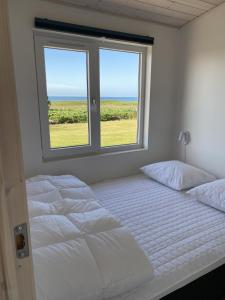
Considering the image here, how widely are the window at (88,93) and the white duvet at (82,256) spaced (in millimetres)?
1085

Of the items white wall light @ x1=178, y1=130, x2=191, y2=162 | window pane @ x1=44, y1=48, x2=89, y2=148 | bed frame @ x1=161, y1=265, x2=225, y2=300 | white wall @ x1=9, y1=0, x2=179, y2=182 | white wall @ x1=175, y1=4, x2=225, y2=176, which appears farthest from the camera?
white wall light @ x1=178, y1=130, x2=191, y2=162

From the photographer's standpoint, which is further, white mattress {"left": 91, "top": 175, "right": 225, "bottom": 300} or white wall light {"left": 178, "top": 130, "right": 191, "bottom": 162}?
white wall light {"left": 178, "top": 130, "right": 191, "bottom": 162}

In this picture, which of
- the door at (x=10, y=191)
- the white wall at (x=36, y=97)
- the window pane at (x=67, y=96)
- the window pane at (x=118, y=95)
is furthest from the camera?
the window pane at (x=118, y=95)

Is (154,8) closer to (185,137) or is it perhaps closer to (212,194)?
(185,137)

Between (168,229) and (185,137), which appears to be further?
(185,137)

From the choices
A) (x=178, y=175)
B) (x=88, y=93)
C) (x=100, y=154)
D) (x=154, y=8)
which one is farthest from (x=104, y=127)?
(x=154, y=8)

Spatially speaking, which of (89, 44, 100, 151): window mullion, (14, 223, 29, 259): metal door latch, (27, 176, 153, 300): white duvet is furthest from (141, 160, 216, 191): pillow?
(14, 223, 29, 259): metal door latch

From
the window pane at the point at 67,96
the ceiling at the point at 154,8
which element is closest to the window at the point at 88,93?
the window pane at the point at 67,96

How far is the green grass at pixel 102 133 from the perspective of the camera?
2.30 m

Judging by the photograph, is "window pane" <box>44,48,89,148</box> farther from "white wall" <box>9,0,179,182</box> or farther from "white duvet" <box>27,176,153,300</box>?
"white duvet" <box>27,176,153,300</box>

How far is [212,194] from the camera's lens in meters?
1.83

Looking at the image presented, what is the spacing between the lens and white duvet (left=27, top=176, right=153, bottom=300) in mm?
887

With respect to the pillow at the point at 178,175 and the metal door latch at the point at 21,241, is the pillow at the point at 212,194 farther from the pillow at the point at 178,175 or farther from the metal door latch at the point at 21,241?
the metal door latch at the point at 21,241

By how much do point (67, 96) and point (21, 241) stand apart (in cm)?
195
